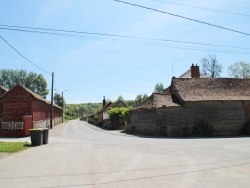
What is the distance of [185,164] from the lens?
11.6 metres

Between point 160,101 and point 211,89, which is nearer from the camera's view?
point 160,101

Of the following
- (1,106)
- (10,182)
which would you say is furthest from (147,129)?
(10,182)

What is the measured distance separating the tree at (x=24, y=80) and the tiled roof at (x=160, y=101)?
7506cm

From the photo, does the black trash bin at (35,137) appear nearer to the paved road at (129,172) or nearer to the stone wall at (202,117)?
the paved road at (129,172)

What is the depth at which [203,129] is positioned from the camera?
102ft

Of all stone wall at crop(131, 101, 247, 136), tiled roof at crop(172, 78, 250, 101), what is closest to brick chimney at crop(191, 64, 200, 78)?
tiled roof at crop(172, 78, 250, 101)

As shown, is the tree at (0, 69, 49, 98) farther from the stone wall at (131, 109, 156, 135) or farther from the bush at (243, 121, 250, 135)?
the bush at (243, 121, 250, 135)

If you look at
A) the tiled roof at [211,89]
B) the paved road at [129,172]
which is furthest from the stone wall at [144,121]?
the paved road at [129,172]

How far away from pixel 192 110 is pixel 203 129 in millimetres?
2482

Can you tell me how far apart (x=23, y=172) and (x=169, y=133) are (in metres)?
22.1

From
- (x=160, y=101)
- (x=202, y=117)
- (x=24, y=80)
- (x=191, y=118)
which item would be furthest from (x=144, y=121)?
(x=24, y=80)

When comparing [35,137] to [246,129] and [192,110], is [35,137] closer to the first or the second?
[192,110]

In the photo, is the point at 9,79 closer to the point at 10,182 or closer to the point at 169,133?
the point at 169,133

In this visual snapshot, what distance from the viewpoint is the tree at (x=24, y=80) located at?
329ft
